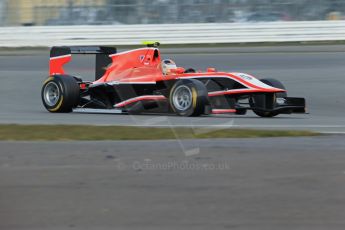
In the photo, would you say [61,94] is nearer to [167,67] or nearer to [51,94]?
[51,94]

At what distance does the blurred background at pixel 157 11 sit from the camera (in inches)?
1122

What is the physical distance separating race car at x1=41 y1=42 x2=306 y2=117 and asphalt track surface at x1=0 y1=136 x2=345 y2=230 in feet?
11.5

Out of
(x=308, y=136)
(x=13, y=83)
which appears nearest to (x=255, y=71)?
(x=13, y=83)

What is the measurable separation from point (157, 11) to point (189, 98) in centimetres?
1772

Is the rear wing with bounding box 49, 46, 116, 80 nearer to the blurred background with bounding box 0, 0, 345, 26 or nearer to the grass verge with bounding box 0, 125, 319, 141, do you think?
the grass verge with bounding box 0, 125, 319, 141

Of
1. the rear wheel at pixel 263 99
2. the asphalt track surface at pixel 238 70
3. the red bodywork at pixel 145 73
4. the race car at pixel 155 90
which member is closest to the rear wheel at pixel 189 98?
the race car at pixel 155 90

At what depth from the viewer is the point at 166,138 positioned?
940 centimetres

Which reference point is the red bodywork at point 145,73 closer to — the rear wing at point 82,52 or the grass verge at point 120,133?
the rear wing at point 82,52

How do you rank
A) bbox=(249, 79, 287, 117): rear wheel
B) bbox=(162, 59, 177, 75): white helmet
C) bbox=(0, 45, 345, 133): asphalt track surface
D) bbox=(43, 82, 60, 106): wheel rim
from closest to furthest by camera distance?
bbox=(0, 45, 345, 133): asphalt track surface, bbox=(249, 79, 287, 117): rear wheel, bbox=(162, 59, 177, 75): white helmet, bbox=(43, 82, 60, 106): wheel rim

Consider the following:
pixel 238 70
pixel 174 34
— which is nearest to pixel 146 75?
pixel 238 70

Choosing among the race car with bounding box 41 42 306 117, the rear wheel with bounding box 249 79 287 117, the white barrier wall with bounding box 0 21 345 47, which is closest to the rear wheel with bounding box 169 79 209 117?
the race car with bounding box 41 42 306 117

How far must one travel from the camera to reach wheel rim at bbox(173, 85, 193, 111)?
40.2 feet

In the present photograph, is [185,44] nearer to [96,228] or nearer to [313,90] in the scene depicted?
[313,90]

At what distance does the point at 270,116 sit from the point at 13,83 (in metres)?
8.55
